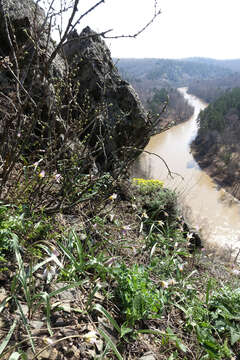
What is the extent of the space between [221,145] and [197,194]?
15.7 m

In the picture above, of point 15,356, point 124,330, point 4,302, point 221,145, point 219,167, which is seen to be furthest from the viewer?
point 221,145

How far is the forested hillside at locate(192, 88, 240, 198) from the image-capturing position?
27.6 meters

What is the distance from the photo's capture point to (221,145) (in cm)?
3425

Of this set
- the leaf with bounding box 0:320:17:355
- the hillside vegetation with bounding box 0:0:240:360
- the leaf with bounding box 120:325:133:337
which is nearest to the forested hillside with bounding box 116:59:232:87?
the hillside vegetation with bounding box 0:0:240:360

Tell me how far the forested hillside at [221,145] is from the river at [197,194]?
5.79ft

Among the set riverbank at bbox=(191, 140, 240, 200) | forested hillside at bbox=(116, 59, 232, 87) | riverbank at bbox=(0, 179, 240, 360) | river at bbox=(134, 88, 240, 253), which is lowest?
river at bbox=(134, 88, 240, 253)

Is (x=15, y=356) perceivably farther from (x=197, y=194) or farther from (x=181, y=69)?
(x=181, y=69)

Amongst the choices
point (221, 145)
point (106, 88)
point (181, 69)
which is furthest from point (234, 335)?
point (181, 69)

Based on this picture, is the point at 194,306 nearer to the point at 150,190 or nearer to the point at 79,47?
the point at 150,190

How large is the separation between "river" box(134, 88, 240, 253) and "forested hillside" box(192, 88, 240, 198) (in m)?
1.76

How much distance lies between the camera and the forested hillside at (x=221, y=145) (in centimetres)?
2764

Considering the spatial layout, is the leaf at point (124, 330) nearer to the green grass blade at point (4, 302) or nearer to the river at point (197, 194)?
the green grass blade at point (4, 302)

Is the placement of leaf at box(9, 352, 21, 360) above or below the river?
above

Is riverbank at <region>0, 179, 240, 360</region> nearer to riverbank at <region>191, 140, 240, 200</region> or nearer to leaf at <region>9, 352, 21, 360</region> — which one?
leaf at <region>9, 352, 21, 360</region>
